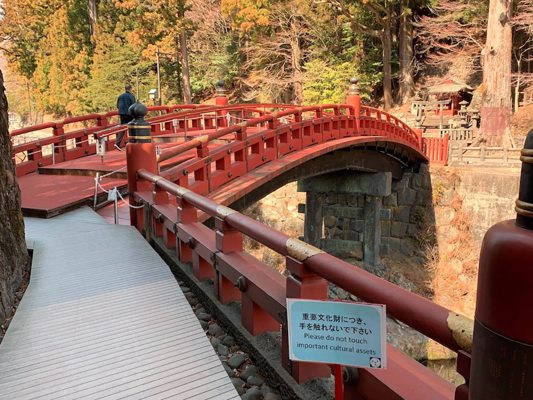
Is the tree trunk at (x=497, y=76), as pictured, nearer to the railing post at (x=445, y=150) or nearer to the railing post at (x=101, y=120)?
the railing post at (x=445, y=150)

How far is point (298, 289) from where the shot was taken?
2807 millimetres

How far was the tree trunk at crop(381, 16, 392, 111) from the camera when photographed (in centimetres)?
2556

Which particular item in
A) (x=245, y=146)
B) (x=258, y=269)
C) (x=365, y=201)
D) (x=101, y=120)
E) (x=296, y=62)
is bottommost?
(x=365, y=201)

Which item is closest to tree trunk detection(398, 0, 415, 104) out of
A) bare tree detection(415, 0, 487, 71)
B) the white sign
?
bare tree detection(415, 0, 487, 71)

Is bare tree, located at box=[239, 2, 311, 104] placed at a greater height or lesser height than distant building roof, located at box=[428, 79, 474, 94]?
greater

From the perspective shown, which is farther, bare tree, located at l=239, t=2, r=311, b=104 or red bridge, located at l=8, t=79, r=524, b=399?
bare tree, located at l=239, t=2, r=311, b=104

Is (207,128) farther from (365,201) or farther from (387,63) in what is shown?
(387,63)

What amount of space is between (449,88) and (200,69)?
17960 millimetres

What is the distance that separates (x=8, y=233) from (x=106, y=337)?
192 centimetres

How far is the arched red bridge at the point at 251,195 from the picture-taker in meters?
2.20

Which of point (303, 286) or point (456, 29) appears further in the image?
point (456, 29)

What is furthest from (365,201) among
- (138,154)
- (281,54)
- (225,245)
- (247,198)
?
(281,54)

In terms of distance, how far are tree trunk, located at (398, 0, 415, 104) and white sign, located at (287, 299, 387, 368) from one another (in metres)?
27.3

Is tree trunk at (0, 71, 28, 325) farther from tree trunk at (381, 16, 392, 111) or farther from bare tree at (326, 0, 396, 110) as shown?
tree trunk at (381, 16, 392, 111)
